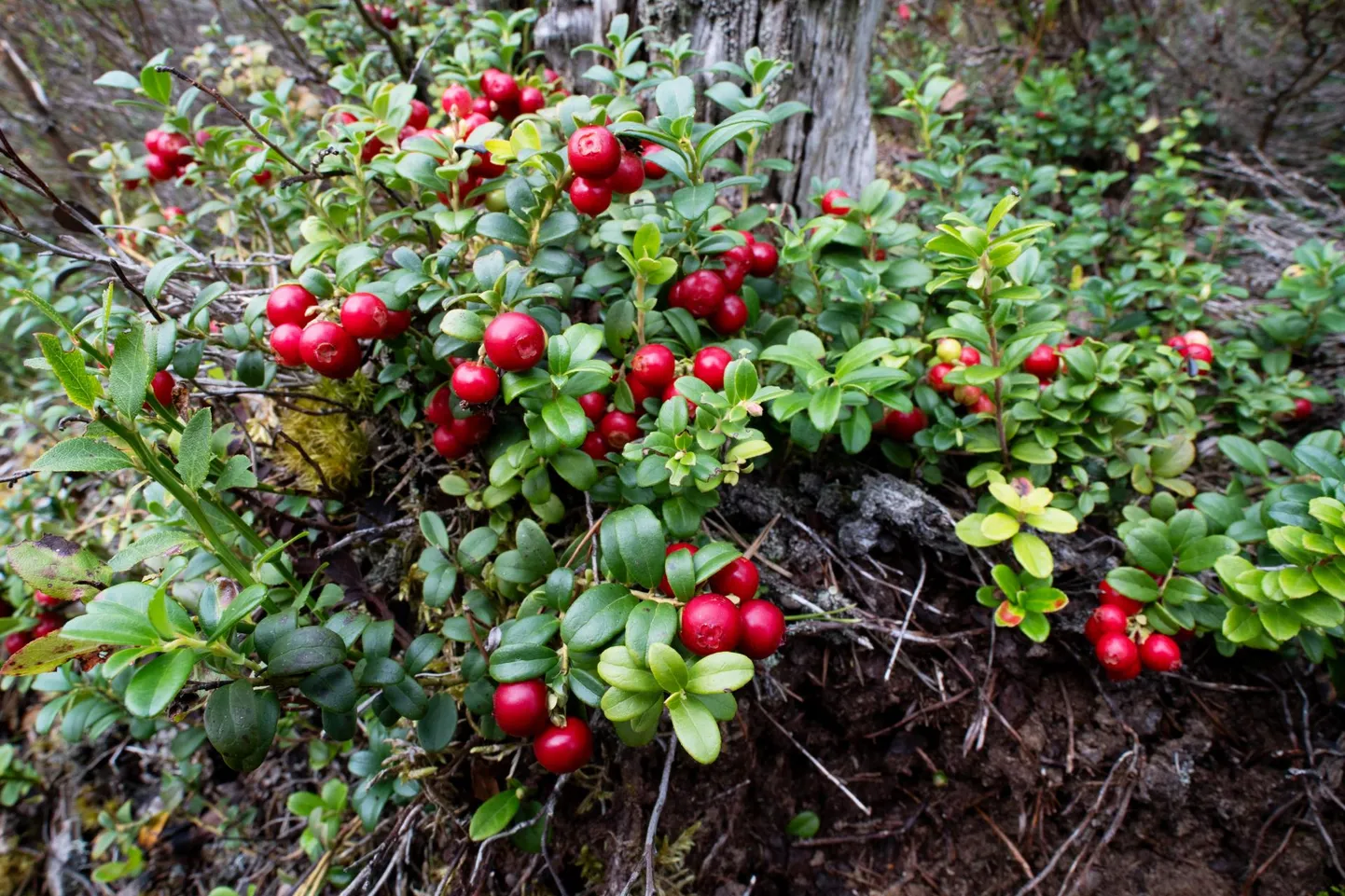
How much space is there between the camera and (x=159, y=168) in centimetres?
240

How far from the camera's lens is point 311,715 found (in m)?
2.39

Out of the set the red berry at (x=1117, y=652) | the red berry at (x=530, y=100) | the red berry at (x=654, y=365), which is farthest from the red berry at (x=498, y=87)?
the red berry at (x=1117, y=652)

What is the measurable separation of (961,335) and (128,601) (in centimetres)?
194

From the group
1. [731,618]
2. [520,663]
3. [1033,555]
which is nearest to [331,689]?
[520,663]

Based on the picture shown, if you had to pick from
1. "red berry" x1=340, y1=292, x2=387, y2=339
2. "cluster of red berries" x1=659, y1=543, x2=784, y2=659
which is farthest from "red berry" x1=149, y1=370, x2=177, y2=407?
"cluster of red berries" x1=659, y1=543, x2=784, y2=659

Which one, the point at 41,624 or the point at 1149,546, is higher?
the point at 1149,546

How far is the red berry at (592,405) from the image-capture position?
5.67ft

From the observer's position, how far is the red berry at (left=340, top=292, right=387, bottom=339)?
5.52 feet

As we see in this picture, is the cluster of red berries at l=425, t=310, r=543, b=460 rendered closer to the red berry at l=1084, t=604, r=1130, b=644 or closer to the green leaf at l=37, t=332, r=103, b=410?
the green leaf at l=37, t=332, r=103, b=410

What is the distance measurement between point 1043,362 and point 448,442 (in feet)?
5.86

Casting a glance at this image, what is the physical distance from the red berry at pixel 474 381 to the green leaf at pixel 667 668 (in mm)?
708

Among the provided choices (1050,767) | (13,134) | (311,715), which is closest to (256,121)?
(311,715)

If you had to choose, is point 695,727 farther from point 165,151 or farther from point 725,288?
point 165,151

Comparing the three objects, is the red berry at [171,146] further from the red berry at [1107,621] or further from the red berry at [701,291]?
the red berry at [1107,621]
